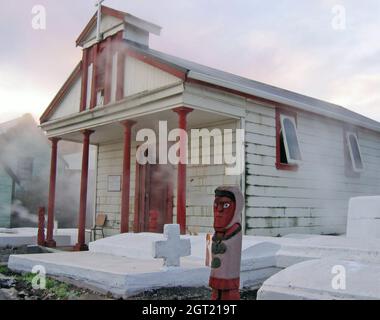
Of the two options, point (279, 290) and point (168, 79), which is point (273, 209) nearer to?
point (168, 79)

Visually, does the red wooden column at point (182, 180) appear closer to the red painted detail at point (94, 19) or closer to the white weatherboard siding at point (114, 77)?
the white weatherboard siding at point (114, 77)

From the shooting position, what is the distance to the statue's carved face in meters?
4.27

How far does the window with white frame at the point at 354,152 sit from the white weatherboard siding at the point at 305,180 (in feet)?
1.13

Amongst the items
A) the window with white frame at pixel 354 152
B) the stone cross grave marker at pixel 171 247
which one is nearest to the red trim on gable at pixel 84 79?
the stone cross grave marker at pixel 171 247

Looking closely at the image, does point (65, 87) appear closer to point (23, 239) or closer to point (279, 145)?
point (23, 239)

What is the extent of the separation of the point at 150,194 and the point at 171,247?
6523 millimetres

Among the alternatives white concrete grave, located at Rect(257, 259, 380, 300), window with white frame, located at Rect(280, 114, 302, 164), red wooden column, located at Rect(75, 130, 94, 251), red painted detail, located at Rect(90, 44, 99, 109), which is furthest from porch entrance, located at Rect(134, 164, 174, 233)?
white concrete grave, located at Rect(257, 259, 380, 300)

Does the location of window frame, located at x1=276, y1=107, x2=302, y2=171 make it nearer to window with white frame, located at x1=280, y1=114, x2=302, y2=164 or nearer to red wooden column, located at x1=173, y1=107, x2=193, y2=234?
window with white frame, located at x1=280, y1=114, x2=302, y2=164

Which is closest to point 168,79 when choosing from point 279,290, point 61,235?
point 279,290

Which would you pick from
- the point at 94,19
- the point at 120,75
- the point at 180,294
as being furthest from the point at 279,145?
the point at 94,19

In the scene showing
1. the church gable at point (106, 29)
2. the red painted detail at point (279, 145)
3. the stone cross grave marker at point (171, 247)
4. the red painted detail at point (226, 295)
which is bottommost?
the red painted detail at point (226, 295)

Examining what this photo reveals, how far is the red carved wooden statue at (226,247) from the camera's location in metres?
4.20

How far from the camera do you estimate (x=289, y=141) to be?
11297 millimetres

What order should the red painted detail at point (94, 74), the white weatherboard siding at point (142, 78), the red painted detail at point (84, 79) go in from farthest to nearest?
1. the red painted detail at point (84, 79)
2. the red painted detail at point (94, 74)
3. the white weatherboard siding at point (142, 78)
